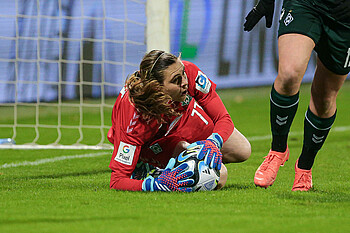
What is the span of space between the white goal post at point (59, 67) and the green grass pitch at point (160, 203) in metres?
1.40

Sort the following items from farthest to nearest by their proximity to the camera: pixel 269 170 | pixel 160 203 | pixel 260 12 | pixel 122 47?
pixel 122 47, pixel 260 12, pixel 269 170, pixel 160 203

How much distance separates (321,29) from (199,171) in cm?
99

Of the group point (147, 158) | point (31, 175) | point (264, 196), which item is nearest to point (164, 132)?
point (147, 158)

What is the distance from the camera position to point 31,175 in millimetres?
4246

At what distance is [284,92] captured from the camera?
10.5 ft

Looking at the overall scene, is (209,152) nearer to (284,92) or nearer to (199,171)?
(199,171)

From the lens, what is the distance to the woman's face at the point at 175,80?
10.3ft

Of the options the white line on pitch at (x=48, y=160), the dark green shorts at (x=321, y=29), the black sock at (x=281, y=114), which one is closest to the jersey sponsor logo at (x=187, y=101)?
the black sock at (x=281, y=114)

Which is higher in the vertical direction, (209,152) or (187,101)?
(187,101)

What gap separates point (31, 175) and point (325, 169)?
2.23m

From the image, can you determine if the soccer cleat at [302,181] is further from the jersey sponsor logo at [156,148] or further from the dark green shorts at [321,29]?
the jersey sponsor logo at [156,148]

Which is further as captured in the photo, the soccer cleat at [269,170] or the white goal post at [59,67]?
the white goal post at [59,67]

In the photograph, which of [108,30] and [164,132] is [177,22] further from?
[164,132]

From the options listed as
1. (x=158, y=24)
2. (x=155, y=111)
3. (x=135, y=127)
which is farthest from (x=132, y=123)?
(x=158, y=24)
